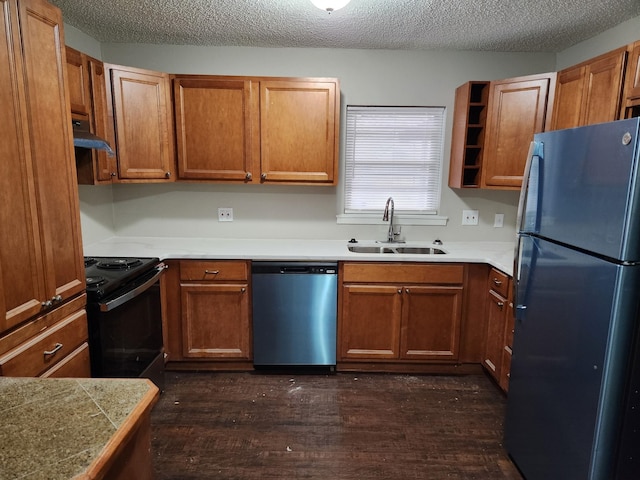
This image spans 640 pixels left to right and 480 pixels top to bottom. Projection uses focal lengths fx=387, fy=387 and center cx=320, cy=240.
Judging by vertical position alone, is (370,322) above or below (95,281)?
below

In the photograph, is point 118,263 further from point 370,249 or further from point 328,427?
point 370,249

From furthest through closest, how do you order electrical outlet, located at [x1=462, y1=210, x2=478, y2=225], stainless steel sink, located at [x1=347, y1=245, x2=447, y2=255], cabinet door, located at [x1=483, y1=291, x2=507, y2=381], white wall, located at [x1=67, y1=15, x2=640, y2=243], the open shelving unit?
electrical outlet, located at [x1=462, y1=210, x2=478, y2=225]
stainless steel sink, located at [x1=347, y1=245, x2=447, y2=255]
white wall, located at [x1=67, y1=15, x2=640, y2=243]
the open shelving unit
cabinet door, located at [x1=483, y1=291, x2=507, y2=381]

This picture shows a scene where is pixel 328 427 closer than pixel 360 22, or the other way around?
pixel 328 427

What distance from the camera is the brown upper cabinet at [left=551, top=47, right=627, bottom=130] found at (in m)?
1.98

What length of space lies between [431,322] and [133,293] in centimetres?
194

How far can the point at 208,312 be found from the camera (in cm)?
272

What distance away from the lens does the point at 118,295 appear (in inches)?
78.1

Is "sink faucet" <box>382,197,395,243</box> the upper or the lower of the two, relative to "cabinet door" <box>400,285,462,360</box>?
upper

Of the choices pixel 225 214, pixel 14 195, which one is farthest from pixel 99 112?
pixel 14 195

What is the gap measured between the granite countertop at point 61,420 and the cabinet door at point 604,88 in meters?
2.46

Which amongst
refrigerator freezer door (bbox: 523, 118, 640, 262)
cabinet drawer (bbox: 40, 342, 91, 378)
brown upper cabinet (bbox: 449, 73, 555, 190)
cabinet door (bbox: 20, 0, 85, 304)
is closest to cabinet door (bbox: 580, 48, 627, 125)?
brown upper cabinet (bbox: 449, 73, 555, 190)

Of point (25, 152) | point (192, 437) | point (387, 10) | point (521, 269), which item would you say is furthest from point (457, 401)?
point (25, 152)

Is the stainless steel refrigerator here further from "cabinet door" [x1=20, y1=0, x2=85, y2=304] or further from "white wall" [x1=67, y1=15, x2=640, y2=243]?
"cabinet door" [x1=20, y1=0, x2=85, y2=304]

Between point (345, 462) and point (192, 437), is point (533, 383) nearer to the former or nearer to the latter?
point (345, 462)
